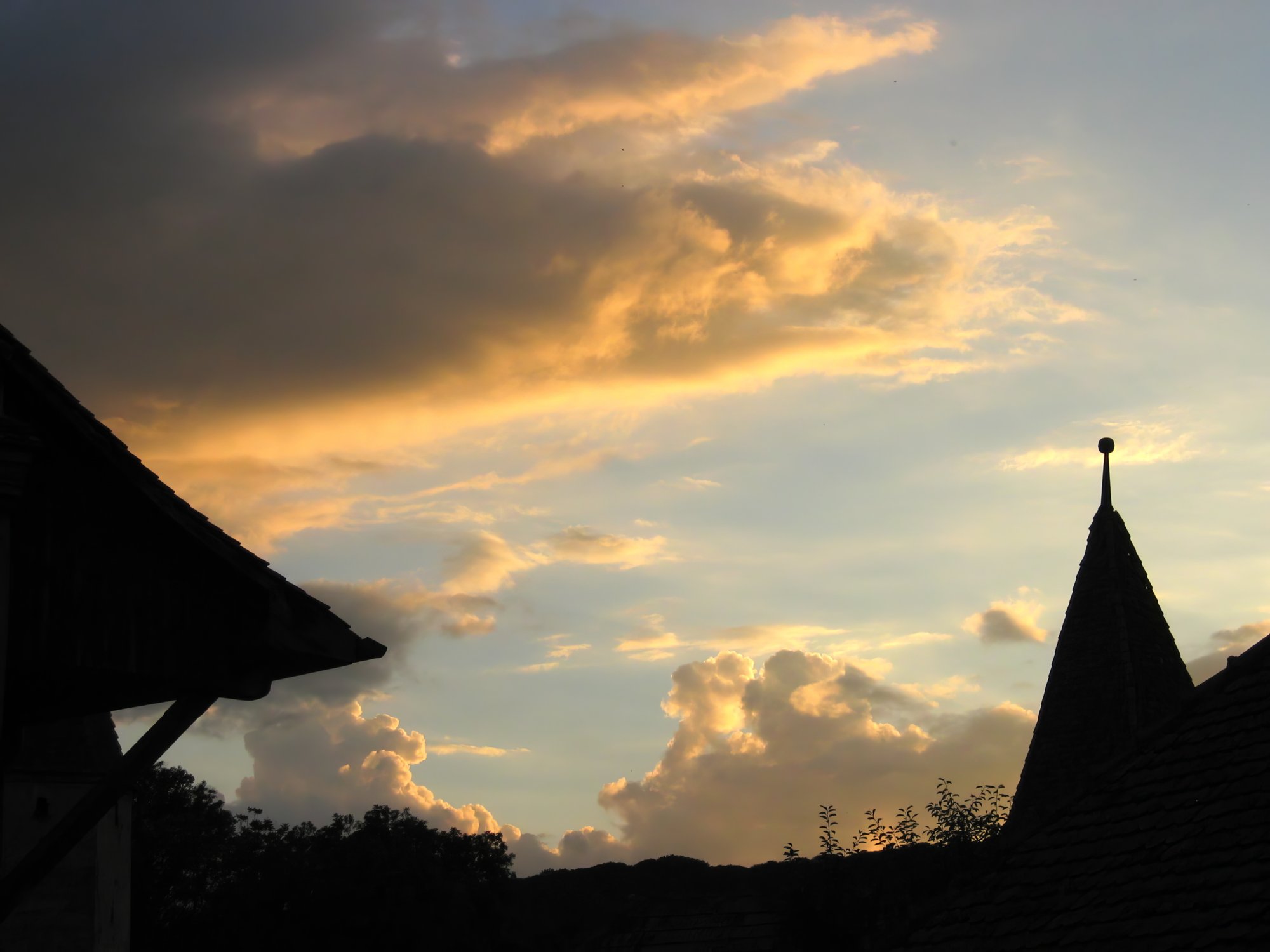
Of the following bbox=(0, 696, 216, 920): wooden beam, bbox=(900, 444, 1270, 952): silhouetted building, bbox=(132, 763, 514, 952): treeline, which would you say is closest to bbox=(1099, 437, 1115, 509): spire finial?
bbox=(900, 444, 1270, 952): silhouetted building

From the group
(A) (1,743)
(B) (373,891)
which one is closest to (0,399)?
(A) (1,743)

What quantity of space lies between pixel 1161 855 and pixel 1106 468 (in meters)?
15.9

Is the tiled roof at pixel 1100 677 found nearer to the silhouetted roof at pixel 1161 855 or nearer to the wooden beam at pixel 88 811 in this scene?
the silhouetted roof at pixel 1161 855

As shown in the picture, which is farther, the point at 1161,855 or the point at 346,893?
the point at 346,893

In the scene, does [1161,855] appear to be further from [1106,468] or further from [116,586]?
[1106,468]

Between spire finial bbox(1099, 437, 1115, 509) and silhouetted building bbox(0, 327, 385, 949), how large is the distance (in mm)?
19051

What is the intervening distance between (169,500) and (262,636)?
101cm

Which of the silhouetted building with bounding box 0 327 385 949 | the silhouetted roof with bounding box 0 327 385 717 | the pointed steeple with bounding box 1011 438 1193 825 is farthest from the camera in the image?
the pointed steeple with bounding box 1011 438 1193 825

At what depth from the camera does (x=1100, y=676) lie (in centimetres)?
2162

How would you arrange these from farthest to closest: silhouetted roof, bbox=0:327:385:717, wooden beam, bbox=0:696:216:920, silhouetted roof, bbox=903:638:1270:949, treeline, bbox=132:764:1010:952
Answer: treeline, bbox=132:764:1010:952, silhouetted roof, bbox=903:638:1270:949, silhouetted roof, bbox=0:327:385:717, wooden beam, bbox=0:696:216:920

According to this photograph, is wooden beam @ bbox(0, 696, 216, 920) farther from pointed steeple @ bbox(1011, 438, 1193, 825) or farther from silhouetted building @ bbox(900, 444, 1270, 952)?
pointed steeple @ bbox(1011, 438, 1193, 825)

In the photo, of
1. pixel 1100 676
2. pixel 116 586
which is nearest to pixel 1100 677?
pixel 1100 676

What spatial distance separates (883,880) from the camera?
95.3 feet

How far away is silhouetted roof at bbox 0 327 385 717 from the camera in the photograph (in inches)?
296
